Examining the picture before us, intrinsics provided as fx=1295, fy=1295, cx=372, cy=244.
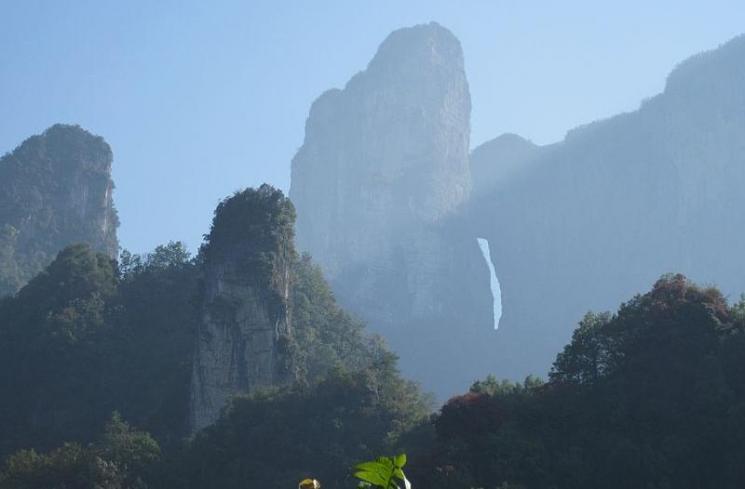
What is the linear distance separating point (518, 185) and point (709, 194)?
686 inches

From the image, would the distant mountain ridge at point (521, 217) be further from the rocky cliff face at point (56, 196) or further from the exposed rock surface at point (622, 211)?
the rocky cliff face at point (56, 196)

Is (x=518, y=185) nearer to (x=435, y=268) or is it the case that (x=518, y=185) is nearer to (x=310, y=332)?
(x=435, y=268)

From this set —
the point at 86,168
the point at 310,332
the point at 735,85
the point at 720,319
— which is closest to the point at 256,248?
the point at 310,332

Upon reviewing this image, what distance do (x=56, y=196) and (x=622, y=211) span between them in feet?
137

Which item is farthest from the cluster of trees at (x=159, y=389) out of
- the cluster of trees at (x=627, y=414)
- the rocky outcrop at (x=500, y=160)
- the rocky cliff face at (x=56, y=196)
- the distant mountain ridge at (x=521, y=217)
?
the rocky outcrop at (x=500, y=160)

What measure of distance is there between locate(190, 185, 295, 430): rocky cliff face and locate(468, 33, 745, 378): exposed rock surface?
42.5m

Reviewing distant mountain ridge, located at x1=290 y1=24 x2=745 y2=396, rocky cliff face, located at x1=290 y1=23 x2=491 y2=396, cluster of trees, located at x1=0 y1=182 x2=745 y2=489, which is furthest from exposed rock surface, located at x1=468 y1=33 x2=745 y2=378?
cluster of trees, located at x1=0 y1=182 x2=745 y2=489

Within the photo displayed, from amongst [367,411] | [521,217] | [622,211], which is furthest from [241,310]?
[521,217]

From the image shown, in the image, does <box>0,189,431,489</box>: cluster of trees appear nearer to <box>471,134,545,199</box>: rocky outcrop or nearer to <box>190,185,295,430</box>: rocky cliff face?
<box>190,185,295,430</box>: rocky cliff face

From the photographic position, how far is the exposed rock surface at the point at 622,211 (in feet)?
284

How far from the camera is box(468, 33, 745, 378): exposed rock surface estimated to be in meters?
86.4

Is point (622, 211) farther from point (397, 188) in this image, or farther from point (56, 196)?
point (56, 196)

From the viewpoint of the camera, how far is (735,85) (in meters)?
92.4

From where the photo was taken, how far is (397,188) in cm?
9550
